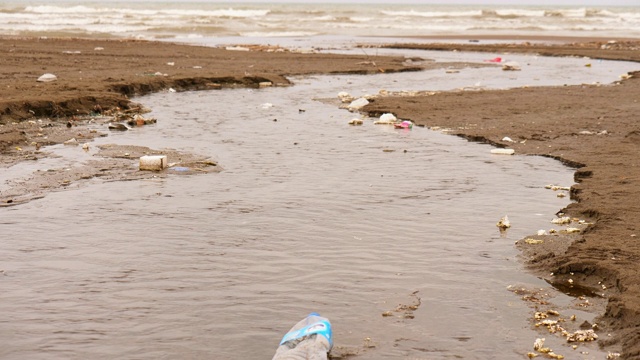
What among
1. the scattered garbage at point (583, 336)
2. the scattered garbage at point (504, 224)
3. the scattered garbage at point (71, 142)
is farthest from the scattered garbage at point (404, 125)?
the scattered garbage at point (583, 336)

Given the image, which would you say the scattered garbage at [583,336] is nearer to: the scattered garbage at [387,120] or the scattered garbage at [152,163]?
the scattered garbage at [152,163]

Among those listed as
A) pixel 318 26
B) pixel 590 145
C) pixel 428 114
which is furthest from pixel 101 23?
pixel 590 145

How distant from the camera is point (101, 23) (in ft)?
179

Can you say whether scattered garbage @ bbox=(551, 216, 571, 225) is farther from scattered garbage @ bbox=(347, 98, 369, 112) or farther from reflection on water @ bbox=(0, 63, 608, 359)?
scattered garbage @ bbox=(347, 98, 369, 112)

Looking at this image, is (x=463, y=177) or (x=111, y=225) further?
(x=463, y=177)

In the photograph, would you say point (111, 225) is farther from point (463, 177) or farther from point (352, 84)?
point (352, 84)

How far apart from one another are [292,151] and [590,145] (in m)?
4.55

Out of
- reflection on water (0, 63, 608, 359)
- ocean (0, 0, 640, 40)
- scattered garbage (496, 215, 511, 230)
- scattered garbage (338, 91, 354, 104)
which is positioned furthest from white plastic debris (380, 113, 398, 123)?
ocean (0, 0, 640, 40)

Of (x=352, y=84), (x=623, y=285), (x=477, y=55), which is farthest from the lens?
(x=477, y=55)

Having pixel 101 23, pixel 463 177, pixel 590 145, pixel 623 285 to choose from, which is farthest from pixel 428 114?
pixel 101 23

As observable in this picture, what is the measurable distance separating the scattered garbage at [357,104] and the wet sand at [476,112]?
267 mm

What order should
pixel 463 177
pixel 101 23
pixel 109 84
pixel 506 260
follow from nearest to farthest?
pixel 506 260 < pixel 463 177 < pixel 109 84 < pixel 101 23

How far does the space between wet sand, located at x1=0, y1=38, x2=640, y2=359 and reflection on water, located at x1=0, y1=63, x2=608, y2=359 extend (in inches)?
22.1

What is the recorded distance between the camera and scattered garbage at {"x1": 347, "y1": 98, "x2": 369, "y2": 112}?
1634cm
